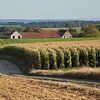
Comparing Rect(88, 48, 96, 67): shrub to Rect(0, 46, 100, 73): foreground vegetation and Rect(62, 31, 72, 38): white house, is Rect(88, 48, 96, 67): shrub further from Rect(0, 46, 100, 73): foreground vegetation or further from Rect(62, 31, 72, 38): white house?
Rect(62, 31, 72, 38): white house

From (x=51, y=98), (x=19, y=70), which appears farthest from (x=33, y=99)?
(x=19, y=70)

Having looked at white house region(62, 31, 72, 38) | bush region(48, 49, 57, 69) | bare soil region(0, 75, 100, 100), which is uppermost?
bare soil region(0, 75, 100, 100)

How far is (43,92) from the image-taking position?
21.6 metres

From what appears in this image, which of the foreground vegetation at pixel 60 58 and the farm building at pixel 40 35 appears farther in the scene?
the farm building at pixel 40 35

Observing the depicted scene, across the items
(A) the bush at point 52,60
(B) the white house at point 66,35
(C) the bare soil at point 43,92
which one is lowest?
(B) the white house at point 66,35

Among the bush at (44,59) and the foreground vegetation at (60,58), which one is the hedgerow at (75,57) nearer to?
the foreground vegetation at (60,58)

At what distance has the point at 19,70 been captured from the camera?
37.6m

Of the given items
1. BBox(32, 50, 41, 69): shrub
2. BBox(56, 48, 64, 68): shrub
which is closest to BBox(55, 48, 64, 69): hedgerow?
BBox(56, 48, 64, 68): shrub

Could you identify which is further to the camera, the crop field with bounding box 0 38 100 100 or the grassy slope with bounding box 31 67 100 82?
the grassy slope with bounding box 31 67 100 82

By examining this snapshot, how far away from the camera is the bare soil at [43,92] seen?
1984 cm

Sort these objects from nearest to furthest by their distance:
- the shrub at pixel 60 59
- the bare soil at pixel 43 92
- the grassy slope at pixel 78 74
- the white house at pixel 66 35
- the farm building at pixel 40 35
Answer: the bare soil at pixel 43 92
the grassy slope at pixel 78 74
the shrub at pixel 60 59
the farm building at pixel 40 35
the white house at pixel 66 35

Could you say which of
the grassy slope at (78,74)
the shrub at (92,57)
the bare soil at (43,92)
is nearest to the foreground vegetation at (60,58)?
the shrub at (92,57)

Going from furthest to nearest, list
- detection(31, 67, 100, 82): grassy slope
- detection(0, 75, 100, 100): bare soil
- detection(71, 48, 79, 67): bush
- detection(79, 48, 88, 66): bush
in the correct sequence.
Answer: detection(79, 48, 88, 66): bush → detection(71, 48, 79, 67): bush → detection(31, 67, 100, 82): grassy slope → detection(0, 75, 100, 100): bare soil

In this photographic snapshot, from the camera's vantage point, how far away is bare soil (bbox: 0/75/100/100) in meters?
19.8
